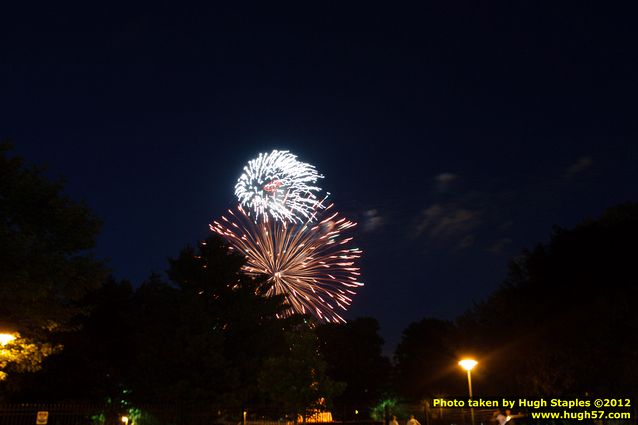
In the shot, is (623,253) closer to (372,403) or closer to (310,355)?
(310,355)

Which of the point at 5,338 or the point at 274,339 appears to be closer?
the point at 5,338

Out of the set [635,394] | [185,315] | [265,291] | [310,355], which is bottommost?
[635,394]

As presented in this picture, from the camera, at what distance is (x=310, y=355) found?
1449 inches

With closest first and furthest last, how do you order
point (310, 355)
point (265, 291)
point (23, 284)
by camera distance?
point (23, 284), point (310, 355), point (265, 291)

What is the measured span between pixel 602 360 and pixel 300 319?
72.1ft

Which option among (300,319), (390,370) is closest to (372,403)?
(390,370)

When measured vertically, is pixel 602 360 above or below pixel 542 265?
below

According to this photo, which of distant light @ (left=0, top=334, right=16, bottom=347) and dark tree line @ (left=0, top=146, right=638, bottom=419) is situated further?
dark tree line @ (left=0, top=146, right=638, bottom=419)

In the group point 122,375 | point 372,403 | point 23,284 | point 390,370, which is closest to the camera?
point 23,284

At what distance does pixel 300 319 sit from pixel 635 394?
23.9 metres

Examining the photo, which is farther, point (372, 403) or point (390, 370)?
point (390, 370)

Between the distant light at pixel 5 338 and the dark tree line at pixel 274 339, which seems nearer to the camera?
the distant light at pixel 5 338

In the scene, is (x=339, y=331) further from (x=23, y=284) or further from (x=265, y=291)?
(x=23, y=284)

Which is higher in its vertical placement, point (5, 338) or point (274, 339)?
point (274, 339)
